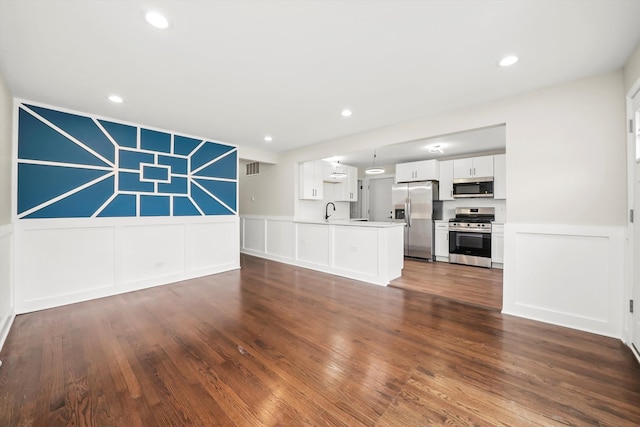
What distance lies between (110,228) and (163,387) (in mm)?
2940

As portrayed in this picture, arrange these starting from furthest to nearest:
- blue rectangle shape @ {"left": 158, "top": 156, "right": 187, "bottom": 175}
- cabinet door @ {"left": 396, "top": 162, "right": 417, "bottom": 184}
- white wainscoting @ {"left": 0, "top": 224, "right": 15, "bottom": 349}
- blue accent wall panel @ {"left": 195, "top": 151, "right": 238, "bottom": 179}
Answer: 1. cabinet door @ {"left": 396, "top": 162, "right": 417, "bottom": 184}
2. blue accent wall panel @ {"left": 195, "top": 151, "right": 238, "bottom": 179}
3. blue rectangle shape @ {"left": 158, "top": 156, "right": 187, "bottom": 175}
4. white wainscoting @ {"left": 0, "top": 224, "right": 15, "bottom": 349}

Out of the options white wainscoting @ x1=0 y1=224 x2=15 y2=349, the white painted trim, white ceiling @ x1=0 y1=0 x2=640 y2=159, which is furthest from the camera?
white wainscoting @ x1=0 y1=224 x2=15 y2=349

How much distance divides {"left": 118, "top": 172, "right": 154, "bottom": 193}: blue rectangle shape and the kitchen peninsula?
2714mm

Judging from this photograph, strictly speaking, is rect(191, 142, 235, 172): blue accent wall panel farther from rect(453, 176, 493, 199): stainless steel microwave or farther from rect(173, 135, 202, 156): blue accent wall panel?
rect(453, 176, 493, 199): stainless steel microwave

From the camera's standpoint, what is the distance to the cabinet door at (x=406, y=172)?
6.45 metres

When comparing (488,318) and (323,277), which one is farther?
(323,277)

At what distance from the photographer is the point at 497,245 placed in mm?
5355

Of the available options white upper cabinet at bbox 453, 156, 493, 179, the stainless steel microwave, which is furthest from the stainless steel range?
white upper cabinet at bbox 453, 156, 493, 179

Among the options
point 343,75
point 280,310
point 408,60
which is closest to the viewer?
point 408,60

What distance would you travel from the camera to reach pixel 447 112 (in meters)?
3.46

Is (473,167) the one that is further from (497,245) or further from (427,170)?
(497,245)

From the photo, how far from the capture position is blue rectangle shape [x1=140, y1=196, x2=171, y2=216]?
4088 mm

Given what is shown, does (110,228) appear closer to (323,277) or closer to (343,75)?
(323,277)

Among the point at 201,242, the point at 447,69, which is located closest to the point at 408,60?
the point at 447,69
